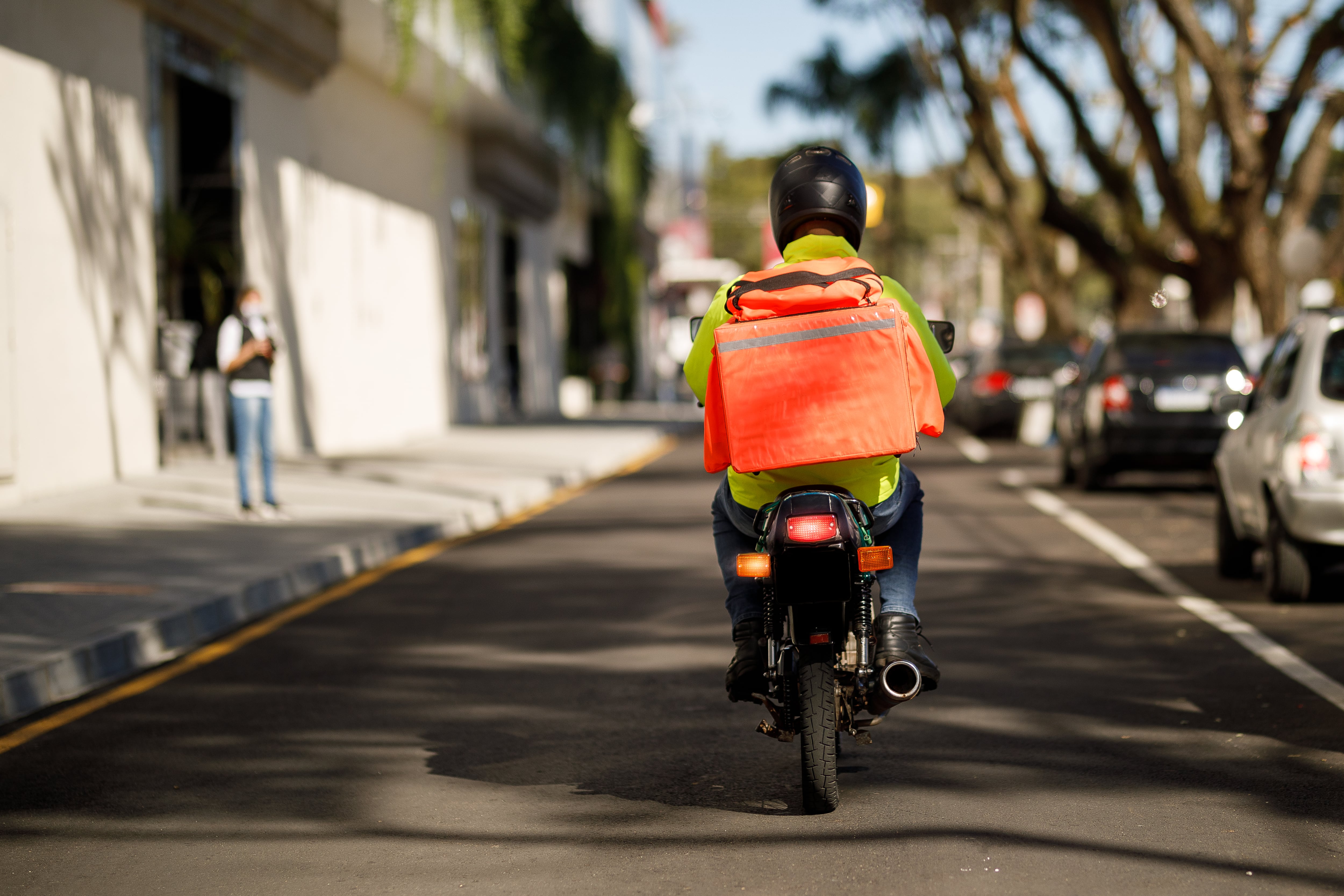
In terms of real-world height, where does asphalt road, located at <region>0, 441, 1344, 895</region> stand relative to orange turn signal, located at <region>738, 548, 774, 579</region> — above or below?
below

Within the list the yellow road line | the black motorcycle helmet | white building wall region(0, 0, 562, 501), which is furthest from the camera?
white building wall region(0, 0, 562, 501)

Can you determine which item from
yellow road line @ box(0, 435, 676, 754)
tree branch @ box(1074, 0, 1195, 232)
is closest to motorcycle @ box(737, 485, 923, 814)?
yellow road line @ box(0, 435, 676, 754)

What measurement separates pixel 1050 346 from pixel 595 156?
8047 millimetres

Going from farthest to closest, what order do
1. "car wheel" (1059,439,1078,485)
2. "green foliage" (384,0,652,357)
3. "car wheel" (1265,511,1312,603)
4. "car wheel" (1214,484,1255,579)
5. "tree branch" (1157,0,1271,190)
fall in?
"green foliage" (384,0,652,357) → "tree branch" (1157,0,1271,190) → "car wheel" (1059,439,1078,485) → "car wheel" (1214,484,1255,579) → "car wheel" (1265,511,1312,603)

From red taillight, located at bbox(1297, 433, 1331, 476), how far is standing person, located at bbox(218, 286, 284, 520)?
25.0 feet

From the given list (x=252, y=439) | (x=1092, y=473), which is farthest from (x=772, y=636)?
(x=1092, y=473)

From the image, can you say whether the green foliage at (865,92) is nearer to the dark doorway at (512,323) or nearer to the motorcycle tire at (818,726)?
the dark doorway at (512,323)

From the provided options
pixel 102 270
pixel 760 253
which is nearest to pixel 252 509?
pixel 102 270

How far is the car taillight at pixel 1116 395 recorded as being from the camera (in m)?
16.9

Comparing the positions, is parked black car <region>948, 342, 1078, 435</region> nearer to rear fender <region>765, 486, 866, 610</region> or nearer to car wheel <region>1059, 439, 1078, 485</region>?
car wheel <region>1059, 439, 1078, 485</region>

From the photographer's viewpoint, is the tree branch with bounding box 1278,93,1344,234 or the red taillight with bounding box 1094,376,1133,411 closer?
the red taillight with bounding box 1094,376,1133,411

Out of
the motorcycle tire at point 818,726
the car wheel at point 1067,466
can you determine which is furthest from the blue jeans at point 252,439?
the motorcycle tire at point 818,726

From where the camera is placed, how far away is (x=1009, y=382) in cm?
2827

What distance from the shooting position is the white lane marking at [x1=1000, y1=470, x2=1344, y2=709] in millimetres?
7531
